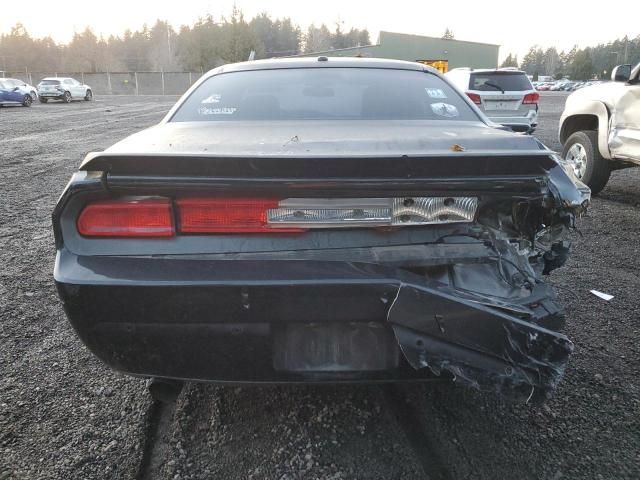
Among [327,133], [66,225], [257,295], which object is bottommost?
[257,295]

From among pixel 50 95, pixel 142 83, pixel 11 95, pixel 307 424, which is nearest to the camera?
pixel 307 424

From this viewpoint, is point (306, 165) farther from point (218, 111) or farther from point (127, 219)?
point (218, 111)

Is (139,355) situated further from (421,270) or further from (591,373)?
(591,373)

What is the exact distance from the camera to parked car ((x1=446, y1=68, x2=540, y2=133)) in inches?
392

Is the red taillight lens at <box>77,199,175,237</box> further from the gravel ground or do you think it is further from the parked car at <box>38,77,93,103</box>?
the parked car at <box>38,77,93,103</box>

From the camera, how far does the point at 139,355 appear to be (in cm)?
174

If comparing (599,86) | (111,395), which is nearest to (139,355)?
(111,395)

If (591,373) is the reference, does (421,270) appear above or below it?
above

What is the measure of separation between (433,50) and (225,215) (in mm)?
43391

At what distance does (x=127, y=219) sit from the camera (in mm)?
1712

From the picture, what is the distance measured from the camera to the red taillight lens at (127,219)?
5.55ft

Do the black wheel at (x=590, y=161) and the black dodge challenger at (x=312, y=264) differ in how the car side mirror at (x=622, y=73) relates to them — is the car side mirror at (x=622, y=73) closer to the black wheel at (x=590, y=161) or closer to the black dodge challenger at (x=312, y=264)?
the black wheel at (x=590, y=161)

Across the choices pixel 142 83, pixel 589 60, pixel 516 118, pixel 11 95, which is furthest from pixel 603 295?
pixel 589 60

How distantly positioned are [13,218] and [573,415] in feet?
17.8
